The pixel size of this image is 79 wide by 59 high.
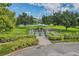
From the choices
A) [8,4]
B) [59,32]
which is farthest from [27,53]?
[8,4]

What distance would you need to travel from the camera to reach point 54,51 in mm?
2416

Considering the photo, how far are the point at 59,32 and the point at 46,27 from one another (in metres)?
0.17

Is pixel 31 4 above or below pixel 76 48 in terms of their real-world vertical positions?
above

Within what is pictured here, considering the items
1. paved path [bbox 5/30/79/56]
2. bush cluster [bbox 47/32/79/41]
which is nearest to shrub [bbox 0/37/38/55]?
paved path [bbox 5/30/79/56]

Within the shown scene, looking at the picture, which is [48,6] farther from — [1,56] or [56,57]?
[1,56]

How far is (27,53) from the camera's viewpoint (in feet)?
7.89

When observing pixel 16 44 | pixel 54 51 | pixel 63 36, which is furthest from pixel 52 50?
pixel 16 44

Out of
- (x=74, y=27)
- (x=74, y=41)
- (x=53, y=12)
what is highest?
(x=53, y=12)

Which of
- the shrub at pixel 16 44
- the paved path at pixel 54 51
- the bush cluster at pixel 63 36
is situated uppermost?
the bush cluster at pixel 63 36

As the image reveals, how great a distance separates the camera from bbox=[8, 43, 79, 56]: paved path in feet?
7.87

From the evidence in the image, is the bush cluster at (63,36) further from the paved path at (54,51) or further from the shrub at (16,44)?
the shrub at (16,44)

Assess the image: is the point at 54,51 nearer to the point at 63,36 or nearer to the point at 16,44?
the point at 63,36

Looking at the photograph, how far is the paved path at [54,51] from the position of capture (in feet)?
7.87

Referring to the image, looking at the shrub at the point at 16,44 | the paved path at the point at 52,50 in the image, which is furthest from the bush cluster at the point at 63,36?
the shrub at the point at 16,44
